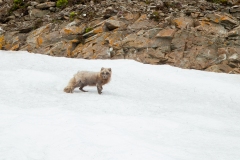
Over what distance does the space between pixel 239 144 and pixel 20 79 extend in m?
13.4

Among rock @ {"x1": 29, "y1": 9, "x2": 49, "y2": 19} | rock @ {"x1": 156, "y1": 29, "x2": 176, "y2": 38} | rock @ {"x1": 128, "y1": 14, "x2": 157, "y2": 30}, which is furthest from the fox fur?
rock @ {"x1": 29, "y1": 9, "x2": 49, "y2": 19}

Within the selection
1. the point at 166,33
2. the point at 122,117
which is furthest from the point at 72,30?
the point at 122,117

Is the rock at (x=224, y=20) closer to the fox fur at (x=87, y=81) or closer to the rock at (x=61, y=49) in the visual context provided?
the rock at (x=61, y=49)

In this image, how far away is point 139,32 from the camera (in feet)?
93.0

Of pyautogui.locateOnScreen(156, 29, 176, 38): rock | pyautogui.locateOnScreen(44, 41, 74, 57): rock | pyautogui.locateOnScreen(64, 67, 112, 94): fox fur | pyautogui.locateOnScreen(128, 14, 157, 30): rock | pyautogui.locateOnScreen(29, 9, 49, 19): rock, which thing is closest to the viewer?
pyautogui.locateOnScreen(64, 67, 112, 94): fox fur

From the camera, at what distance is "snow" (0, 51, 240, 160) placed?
8.97 m

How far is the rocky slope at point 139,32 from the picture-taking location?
89.0 ft

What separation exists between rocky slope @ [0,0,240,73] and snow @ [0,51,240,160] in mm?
4194

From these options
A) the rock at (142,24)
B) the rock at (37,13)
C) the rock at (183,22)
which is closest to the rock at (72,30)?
the rock at (37,13)

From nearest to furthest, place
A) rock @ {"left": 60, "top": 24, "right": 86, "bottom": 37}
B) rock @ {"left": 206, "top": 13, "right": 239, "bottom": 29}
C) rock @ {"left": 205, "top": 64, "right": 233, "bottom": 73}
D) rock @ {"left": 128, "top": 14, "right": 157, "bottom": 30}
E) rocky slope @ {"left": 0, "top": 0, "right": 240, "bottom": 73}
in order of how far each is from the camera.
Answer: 1. rock @ {"left": 205, "top": 64, "right": 233, "bottom": 73}
2. rocky slope @ {"left": 0, "top": 0, "right": 240, "bottom": 73}
3. rock @ {"left": 206, "top": 13, "right": 239, "bottom": 29}
4. rock @ {"left": 128, "top": 14, "right": 157, "bottom": 30}
5. rock @ {"left": 60, "top": 24, "right": 86, "bottom": 37}

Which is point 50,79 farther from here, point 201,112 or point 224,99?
point 224,99

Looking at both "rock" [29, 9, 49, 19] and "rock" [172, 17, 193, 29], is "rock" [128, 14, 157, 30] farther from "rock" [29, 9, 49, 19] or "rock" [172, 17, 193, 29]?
"rock" [29, 9, 49, 19]

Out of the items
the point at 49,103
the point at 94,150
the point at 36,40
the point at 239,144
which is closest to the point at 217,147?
the point at 239,144

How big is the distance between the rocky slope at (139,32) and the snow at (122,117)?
4194 mm
